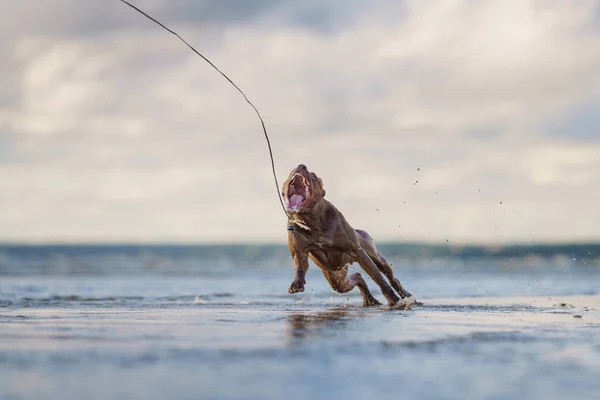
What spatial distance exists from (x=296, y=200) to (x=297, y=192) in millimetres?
85

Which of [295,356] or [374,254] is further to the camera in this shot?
[374,254]

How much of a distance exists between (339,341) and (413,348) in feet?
1.89

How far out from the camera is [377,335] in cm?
747

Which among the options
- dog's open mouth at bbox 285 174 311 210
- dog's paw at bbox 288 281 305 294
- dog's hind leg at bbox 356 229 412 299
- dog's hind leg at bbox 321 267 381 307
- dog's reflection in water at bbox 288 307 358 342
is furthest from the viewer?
dog's hind leg at bbox 356 229 412 299

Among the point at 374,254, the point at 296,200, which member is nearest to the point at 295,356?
the point at 296,200

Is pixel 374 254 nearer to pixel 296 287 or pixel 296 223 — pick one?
pixel 296 223

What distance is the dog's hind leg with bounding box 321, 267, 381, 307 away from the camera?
11.8m

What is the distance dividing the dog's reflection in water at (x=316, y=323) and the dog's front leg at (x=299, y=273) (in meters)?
0.25

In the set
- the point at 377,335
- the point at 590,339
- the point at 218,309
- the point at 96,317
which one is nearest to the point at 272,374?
the point at 377,335

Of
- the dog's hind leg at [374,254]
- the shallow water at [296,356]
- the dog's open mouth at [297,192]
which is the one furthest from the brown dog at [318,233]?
the shallow water at [296,356]

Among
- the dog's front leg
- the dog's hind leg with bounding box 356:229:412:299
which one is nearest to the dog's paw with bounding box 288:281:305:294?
the dog's front leg

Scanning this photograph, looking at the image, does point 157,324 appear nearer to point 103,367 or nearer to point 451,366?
point 103,367

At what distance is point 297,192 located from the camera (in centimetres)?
1067

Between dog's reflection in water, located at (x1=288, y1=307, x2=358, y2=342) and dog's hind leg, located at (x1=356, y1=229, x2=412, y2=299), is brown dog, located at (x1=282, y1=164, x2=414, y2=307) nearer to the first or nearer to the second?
dog's hind leg, located at (x1=356, y1=229, x2=412, y2=299)
